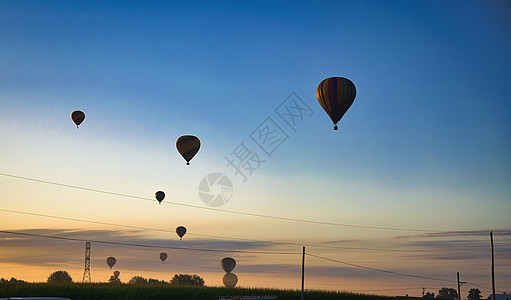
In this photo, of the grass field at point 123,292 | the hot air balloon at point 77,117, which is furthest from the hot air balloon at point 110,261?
the grass field at point 123,292

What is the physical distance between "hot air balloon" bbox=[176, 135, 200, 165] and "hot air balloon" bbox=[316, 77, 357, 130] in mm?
19110

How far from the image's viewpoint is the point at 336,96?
51719 millimetres

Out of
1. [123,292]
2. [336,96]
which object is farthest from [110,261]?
[336,96]

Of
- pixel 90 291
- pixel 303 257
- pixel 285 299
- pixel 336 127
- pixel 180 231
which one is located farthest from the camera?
pixel 180 231

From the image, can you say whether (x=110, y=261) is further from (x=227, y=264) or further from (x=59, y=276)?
(x=59, y=276)

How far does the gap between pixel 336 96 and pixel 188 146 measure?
69.6 ft

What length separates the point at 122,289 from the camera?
56562 millimetres

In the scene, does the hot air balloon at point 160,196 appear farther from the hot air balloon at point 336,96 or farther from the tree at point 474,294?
the tree at point 474,294

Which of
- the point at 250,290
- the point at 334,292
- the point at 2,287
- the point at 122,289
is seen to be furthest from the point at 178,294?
the point at 334,292

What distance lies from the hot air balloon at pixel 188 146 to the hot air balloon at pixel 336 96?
1911cm

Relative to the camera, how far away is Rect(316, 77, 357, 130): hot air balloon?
51.7 meters

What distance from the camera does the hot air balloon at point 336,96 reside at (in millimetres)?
51656

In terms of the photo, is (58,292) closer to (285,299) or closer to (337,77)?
(285,299)

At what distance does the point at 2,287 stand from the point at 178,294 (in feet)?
56.0
